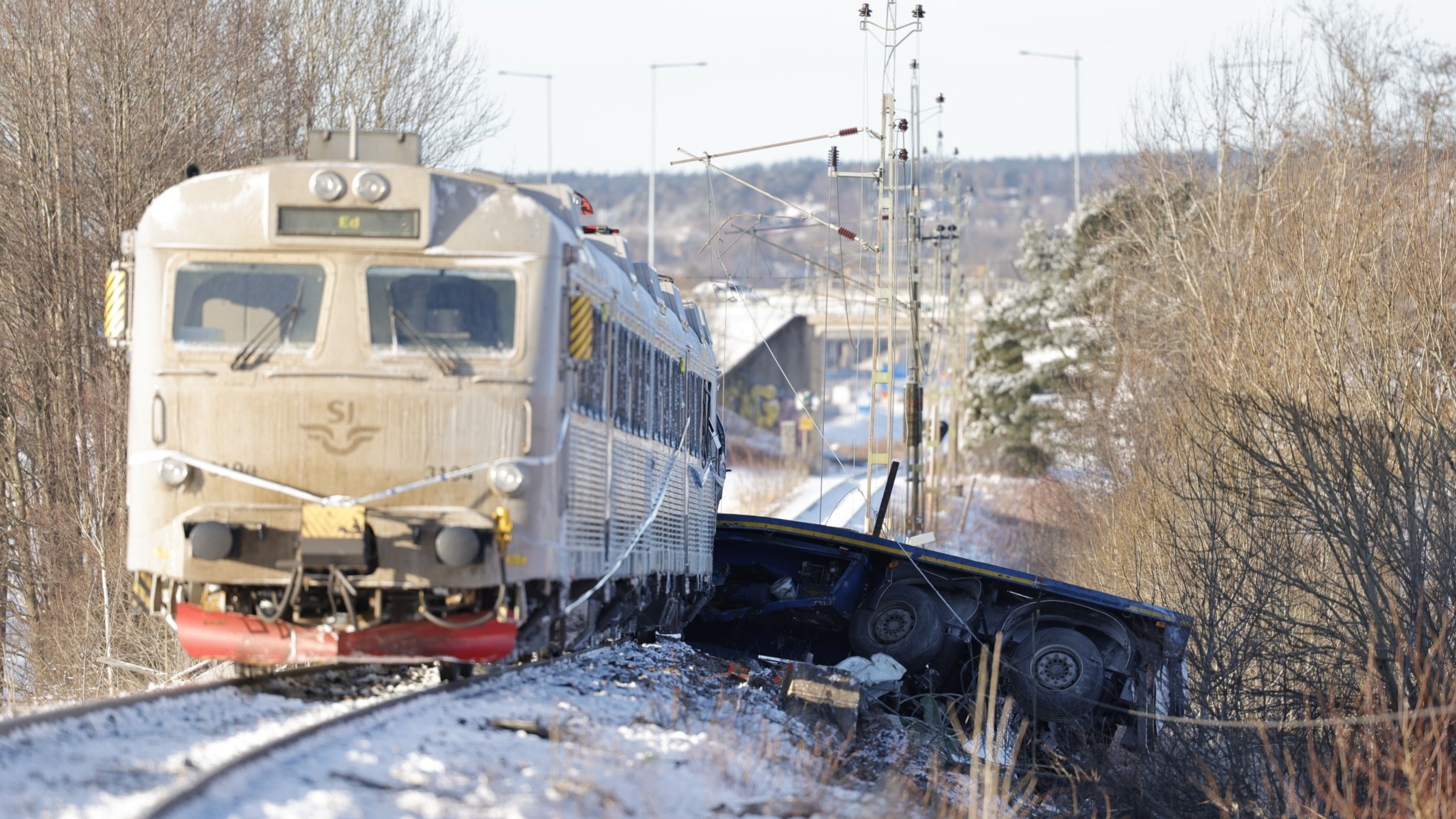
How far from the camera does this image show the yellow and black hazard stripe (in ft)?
33.8

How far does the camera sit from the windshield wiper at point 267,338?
9.80m

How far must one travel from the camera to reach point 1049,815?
1270 centimetres

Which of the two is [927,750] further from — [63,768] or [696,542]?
[63,768]

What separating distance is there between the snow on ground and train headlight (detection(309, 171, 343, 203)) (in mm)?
3041

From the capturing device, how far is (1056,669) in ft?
58.5

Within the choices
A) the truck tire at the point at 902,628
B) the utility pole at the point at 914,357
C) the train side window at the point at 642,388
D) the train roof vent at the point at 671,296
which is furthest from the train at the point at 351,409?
the utility pole at the point at 914,357

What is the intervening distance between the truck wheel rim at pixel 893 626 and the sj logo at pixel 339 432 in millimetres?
9696

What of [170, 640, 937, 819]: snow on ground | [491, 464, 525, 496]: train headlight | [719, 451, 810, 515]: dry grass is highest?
[491, 464, 525, 496]: train headlight

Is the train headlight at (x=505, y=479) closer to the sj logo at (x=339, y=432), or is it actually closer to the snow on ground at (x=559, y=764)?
the sj logo at (x=339, y=432)

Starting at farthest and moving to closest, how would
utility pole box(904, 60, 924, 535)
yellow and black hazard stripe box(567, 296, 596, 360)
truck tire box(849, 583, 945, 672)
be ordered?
utility pole box(904, 60, 924, 535), truck tire box(849, 583, 945, 672), yellow and black hazard stripe box(567, 296, 596, 360)

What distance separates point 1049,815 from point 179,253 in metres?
7.52

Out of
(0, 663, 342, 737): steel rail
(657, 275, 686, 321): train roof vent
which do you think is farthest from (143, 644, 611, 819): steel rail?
(657, 275, 686, 321): train roof vent

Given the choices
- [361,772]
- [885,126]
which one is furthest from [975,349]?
[361,772]

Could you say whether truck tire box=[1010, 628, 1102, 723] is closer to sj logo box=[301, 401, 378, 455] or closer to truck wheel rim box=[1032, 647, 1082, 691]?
truck wheel rim box=[1032, 647, 1082, 691]
